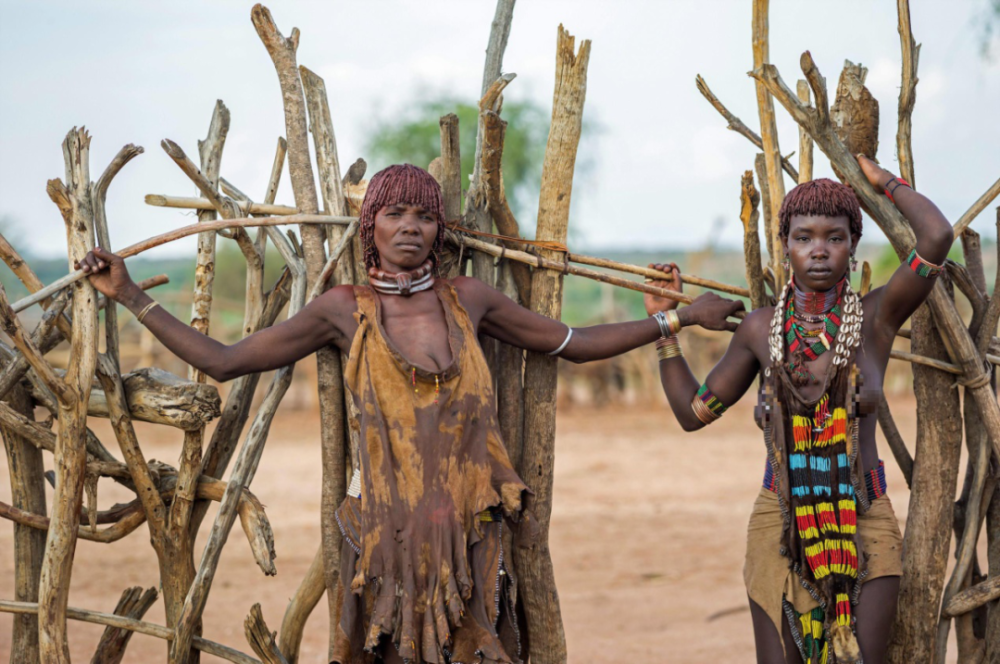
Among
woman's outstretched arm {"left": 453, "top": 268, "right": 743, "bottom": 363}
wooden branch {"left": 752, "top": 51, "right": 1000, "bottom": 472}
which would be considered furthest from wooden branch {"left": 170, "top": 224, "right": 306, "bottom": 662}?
wooden branch {"left": 752, "top": 51, "right": 1000, "bottom": 472}

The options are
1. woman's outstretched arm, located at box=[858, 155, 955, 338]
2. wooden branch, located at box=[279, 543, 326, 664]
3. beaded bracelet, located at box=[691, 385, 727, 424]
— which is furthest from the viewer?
wooden branch, located at box=[279, 543, 326, 664]

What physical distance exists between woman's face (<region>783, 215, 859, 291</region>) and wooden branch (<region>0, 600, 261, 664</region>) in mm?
2146

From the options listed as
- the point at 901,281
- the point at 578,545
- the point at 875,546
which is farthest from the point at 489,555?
the point at 578,545

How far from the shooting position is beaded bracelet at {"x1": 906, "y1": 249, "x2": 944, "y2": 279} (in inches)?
111

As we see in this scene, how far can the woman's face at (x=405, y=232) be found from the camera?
119 inches

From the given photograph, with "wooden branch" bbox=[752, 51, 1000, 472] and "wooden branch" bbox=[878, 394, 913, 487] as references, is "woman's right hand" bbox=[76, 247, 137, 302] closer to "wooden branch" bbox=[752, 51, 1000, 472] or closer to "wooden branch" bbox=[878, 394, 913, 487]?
"wooden branch" bbox=[752, 51, 1000, 472]

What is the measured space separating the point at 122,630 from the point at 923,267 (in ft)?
9.65

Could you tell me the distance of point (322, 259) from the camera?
136 inches

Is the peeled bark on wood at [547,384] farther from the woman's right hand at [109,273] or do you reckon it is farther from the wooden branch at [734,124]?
the woman's right hand at [109,273]

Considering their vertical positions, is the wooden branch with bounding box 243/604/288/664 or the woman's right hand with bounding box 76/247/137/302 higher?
the woman's right hand with bounding box 76/247/137/302

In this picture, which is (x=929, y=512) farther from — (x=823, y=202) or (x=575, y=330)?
(x=575, y=330)

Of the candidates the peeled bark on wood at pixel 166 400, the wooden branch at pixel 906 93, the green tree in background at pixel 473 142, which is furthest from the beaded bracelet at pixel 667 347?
the green tree in background at pixel 473 142

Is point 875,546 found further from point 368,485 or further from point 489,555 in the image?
point 368,485

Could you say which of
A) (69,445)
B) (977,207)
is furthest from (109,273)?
(977,207)
